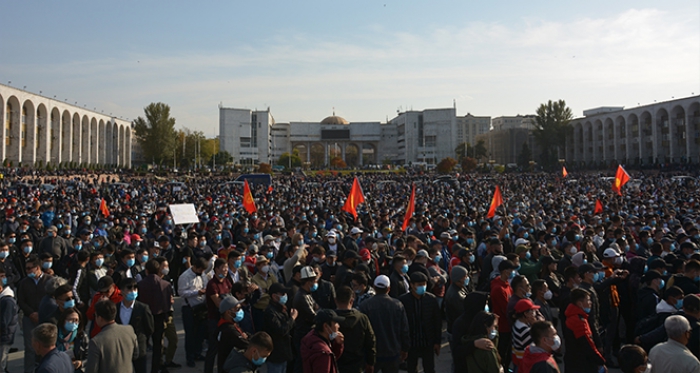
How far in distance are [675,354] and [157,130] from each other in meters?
73.9

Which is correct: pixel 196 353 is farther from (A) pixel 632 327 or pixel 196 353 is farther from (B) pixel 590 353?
(A) pixel 632 327

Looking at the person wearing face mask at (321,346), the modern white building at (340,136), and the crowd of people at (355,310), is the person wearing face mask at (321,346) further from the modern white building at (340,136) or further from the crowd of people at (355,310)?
the modern white building at (340,136)

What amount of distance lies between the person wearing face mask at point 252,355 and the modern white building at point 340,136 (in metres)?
93.0

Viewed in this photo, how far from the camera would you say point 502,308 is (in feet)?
19.0


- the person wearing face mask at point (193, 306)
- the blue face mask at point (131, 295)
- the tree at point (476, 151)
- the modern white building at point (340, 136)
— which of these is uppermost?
the modern white building at point (340, 136)

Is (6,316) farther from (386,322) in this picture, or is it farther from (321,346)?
(386,322)

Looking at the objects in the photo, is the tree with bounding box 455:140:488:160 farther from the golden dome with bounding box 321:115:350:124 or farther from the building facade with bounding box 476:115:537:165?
the golden dome with bounding box 321:115:350:124

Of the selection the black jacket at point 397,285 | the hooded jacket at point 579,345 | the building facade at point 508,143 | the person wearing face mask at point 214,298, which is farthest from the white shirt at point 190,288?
the building facade at point 508,143

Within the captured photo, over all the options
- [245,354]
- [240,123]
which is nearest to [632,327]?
[245,354]

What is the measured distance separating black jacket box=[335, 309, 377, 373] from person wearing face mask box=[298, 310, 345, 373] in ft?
0.81

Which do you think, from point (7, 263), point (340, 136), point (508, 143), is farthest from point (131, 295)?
point (340, 136)

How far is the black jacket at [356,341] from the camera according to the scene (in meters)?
4.60

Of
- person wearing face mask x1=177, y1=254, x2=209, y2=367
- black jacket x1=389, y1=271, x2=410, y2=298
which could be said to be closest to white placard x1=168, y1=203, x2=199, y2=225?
person wearing face mask x1=177, y1=254, x2=209, y2=367

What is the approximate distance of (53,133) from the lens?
65.7 metres
